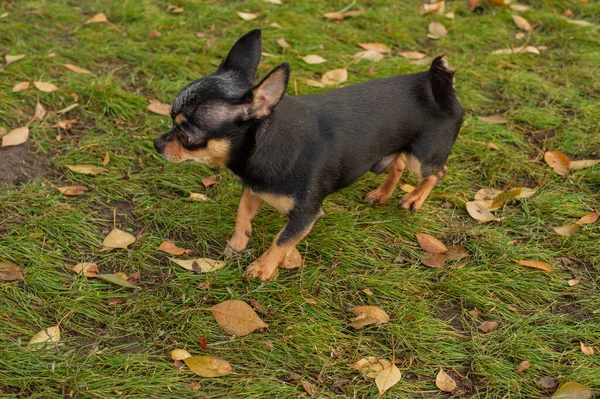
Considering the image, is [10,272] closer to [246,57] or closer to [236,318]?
[236,318]

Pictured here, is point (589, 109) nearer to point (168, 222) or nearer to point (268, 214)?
point (268, 214)

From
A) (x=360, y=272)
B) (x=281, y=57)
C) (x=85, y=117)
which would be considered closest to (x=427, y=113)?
(x=360, y=272)

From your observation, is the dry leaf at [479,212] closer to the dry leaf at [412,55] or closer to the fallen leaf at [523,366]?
the fallen leaf at [523,366]

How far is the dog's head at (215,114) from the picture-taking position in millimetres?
3123

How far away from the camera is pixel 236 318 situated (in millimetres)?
3277

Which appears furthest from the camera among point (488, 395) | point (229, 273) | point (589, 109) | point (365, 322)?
point (589, 109)

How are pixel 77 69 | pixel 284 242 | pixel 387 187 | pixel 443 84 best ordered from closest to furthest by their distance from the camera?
pixel 284 242 → pixel 443 84 → pixel 387 187 → pixel 77 69

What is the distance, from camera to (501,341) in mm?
3350

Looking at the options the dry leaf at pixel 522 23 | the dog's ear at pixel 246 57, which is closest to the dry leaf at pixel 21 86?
the dog's ear at pixel 246 57

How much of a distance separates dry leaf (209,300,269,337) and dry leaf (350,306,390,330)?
0.48 metres

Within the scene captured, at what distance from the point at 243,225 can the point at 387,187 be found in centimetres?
108

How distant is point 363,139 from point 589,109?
8.11 ft

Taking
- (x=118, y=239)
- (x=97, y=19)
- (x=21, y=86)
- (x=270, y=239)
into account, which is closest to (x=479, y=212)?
(x=270, y=239)

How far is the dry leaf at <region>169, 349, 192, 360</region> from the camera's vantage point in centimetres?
305
